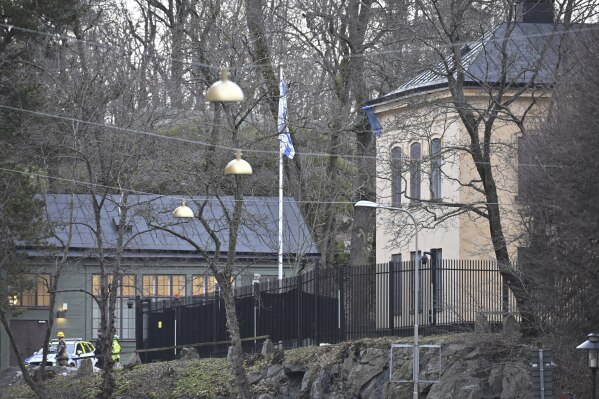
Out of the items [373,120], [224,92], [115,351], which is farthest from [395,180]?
[224,92]

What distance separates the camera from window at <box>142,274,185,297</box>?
5769 cm

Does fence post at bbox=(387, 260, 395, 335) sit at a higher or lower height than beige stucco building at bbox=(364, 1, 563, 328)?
lower

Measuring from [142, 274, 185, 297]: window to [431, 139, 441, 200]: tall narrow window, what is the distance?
18.8 metres

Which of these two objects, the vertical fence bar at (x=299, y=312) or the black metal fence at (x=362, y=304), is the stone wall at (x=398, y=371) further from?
the vertical fence bar at (x=299, y=312)

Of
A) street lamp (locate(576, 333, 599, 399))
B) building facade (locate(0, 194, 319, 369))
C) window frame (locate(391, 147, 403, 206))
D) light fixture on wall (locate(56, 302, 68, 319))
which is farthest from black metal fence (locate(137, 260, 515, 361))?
light fixture on wall (locate(56, 302, 68, 319))

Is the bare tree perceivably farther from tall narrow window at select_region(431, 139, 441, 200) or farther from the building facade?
the building facade

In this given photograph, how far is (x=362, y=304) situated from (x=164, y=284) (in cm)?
2341

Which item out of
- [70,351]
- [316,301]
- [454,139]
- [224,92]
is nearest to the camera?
[224,92]

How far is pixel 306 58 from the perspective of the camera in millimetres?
52031

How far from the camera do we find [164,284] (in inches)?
2282

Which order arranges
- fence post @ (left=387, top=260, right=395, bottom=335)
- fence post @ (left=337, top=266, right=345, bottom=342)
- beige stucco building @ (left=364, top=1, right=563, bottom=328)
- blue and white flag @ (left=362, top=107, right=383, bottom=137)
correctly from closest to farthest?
beige stucco building @ (left=364, top=1, right=563, bottom=328) < fence post @ (left=387, top=260, right=395, bottom=335) < fence post @ (left=337, top=266, right=345, bottom=342) < blue and white flag @ (left=362, top=107, right=383, bottom=137)

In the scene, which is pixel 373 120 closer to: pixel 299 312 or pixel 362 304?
pixel 299 312

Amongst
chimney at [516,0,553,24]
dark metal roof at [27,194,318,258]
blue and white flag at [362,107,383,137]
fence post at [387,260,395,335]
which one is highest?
chimney at [516,0,553,24]

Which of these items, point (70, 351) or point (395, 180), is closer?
point (395, 180)
